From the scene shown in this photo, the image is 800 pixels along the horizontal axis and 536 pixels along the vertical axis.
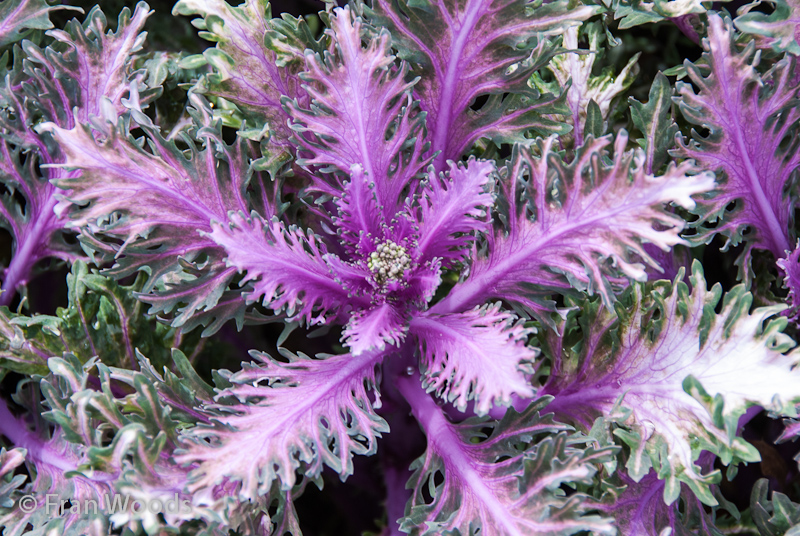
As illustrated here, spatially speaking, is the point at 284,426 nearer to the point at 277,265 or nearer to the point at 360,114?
the point at 277,265

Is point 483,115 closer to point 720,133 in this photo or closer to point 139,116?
point 720,133

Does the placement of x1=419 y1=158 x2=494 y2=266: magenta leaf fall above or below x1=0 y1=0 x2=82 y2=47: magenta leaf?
below

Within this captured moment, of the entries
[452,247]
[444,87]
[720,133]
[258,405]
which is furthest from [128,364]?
[720,133]

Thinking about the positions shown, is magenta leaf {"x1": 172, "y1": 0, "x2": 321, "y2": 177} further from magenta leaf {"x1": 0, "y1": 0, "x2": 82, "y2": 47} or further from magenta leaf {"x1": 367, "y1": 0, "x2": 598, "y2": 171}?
magenta leaf {"x1": 0, "y1": 0, "x2": 82, "y2": 47}

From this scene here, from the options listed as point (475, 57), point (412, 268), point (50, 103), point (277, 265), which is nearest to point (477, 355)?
point (412, 268)

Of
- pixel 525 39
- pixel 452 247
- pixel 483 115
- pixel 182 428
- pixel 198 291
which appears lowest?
pixel 182 428

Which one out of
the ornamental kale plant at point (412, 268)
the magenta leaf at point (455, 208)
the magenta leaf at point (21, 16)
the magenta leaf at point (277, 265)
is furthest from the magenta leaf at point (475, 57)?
the magenta leaf at point (21, 16)

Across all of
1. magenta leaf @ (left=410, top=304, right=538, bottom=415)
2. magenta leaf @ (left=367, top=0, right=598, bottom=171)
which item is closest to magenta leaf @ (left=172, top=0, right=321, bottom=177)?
magenta leaf @ (left=367, top=0, right=598, bottom=171)

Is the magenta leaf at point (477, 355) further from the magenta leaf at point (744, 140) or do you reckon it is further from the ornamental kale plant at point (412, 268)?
the magenta leaf at point (744, 140)
